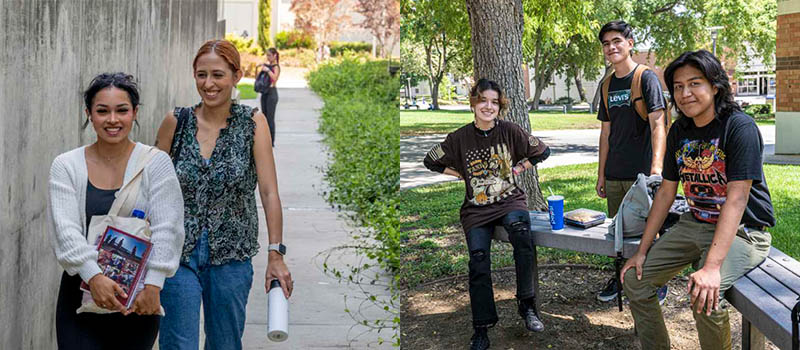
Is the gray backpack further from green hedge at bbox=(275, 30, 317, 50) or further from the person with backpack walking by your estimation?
green hedge at bbox=(275, 30, 317, 50)

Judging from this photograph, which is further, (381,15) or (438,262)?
(381,15)

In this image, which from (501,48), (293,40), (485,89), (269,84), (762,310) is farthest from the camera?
(293,40)

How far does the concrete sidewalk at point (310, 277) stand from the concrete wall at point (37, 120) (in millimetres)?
1677

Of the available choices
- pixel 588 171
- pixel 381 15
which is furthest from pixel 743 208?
pixel 381 15

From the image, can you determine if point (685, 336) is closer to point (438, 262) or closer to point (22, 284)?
point (438, 262)

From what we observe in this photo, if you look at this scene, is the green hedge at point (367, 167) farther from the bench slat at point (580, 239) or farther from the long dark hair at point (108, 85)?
the long dark hair at point (108, 85)

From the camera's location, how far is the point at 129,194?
2.94 meters

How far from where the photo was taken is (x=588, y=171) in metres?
13.8

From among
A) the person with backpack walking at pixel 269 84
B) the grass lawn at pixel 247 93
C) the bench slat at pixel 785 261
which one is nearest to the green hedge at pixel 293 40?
the grass lawn at pixel 247 93

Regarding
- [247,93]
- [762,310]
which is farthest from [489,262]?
[247,93]

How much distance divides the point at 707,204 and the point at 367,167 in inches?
291

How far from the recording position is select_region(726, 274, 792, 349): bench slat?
3262mm

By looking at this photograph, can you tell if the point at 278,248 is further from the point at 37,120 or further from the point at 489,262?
the point at 489,262

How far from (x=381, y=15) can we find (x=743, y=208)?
1410 inches
